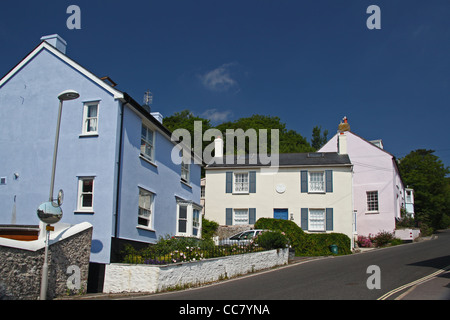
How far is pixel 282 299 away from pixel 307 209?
70.6 ft

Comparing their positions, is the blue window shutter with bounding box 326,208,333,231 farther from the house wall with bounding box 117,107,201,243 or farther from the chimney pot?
the chimney pot

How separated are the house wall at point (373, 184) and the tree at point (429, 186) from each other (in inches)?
425

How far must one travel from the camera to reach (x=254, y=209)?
32.8 m

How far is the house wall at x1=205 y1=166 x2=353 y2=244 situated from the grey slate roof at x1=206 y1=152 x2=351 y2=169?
1.41 ft

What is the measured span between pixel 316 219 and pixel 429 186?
78.5 feet

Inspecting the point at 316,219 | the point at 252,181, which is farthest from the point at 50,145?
the point at 316,219

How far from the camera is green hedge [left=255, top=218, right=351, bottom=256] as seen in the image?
2723 cm

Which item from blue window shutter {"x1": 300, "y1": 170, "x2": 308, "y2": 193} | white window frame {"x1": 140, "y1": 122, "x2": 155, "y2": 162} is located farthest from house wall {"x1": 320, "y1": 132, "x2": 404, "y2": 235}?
white window frame {"x1": 140, "y1": 122, "x2": 155, "y2": 162}

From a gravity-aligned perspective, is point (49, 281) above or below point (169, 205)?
below

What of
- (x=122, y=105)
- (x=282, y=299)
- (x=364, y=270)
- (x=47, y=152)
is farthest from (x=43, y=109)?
(x=364, y=270)

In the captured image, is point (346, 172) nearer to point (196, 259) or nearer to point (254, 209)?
point (254, 209)

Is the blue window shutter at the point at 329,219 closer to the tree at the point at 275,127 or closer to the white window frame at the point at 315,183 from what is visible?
the white window frame at the point at 315,183

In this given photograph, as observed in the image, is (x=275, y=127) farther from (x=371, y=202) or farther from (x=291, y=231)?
(x=291, y=231)

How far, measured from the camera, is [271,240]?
70.1 ft
